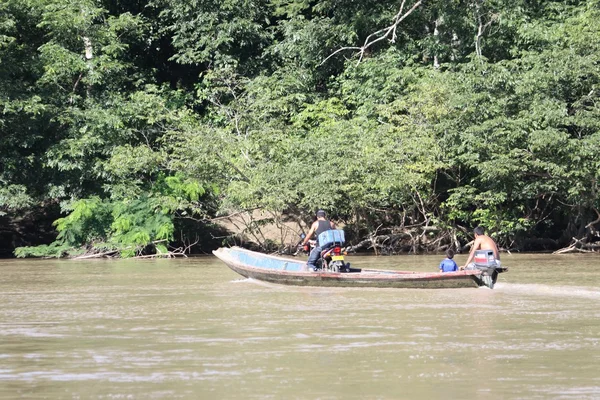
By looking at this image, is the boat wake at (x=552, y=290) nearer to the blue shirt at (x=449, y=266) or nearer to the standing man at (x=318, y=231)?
the blue shirt at (x=449, y=266)

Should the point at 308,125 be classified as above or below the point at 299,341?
above

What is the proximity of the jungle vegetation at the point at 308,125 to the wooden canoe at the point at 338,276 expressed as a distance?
5853 millimetres

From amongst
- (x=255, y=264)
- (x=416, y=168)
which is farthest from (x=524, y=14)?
(x=255, y=264)

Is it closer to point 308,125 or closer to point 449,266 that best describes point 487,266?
point 449,266

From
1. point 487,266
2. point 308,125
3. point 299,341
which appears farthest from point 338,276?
point 308,125

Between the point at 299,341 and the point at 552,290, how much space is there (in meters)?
5.84

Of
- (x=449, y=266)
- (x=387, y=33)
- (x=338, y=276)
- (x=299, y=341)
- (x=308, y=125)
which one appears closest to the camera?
(x=299, y=341)

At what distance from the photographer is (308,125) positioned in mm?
28172

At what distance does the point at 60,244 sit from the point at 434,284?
14532 millimetres

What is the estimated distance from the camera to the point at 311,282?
1670cm

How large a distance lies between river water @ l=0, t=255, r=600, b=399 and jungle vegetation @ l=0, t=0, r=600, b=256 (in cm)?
754

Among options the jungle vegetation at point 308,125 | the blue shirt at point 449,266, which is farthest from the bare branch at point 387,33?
Result: the blue shirt at point 449,266

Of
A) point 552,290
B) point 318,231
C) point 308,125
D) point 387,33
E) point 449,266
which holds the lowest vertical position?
point 552,290

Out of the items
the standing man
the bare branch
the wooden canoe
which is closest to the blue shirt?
the wooden canoe
